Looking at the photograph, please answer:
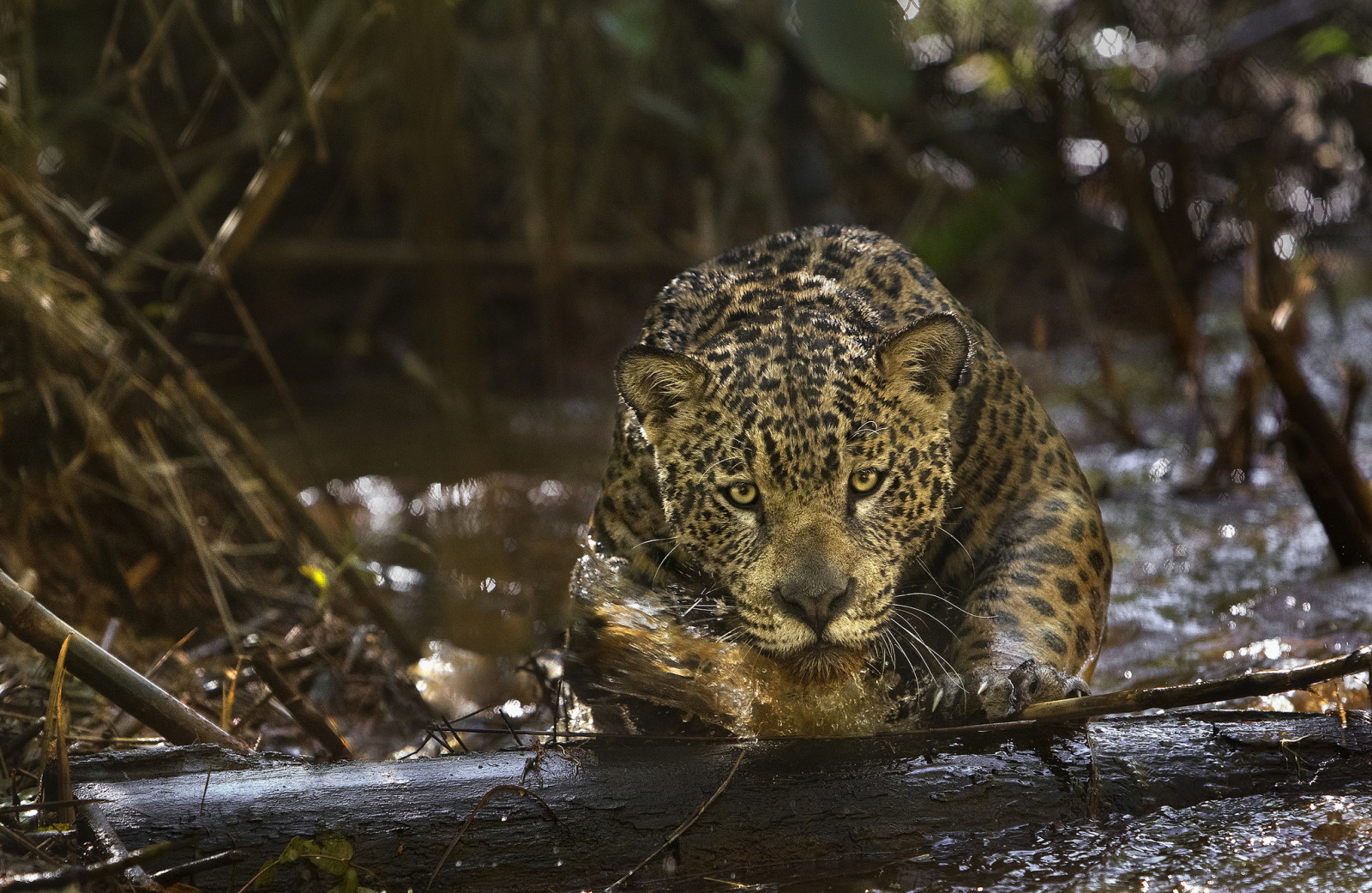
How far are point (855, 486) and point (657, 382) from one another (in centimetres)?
87

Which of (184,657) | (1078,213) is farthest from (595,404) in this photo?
(184,657)

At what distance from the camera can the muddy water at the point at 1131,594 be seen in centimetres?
358

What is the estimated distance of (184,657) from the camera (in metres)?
6.02

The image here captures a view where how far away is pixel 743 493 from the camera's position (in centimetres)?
451

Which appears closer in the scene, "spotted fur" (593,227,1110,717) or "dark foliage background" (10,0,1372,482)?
"spotted fur" (593,227,1110,717)

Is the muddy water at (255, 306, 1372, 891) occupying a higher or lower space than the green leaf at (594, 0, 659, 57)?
A: lower

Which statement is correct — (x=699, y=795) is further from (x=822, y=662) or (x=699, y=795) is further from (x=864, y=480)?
(x=864, y=480)

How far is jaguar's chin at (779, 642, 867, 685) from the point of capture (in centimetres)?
429

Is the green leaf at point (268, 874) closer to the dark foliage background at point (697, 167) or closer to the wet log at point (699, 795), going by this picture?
the wet log at point (699, 795)

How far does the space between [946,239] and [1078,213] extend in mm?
4352

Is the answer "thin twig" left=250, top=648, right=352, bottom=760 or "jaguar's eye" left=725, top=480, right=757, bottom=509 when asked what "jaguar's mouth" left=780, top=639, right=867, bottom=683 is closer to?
"jaguar's eye" left=725, top=480, right=757, bottom=509

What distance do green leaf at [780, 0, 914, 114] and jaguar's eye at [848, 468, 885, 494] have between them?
2.17 meters

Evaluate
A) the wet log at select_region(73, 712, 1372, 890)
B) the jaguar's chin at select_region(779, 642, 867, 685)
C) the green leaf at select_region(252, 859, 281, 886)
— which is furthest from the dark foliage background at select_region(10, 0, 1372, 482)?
the green leaf at select_region(252, 859, 281, 886)

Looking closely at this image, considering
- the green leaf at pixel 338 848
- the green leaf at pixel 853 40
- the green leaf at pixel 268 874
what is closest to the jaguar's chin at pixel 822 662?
the green leaf at pixel 338 848
